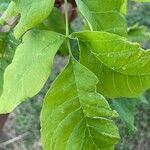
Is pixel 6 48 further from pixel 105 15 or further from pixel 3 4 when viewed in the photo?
pixel 105 15

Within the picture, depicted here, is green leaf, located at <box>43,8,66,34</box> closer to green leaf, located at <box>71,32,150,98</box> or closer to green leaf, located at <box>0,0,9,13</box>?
green leaf, located at <box>0,0,9,13</box>

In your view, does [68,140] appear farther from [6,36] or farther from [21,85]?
[6,36]

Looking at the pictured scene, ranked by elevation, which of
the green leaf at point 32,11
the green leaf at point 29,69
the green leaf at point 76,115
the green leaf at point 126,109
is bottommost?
the green leaf at point 126,109

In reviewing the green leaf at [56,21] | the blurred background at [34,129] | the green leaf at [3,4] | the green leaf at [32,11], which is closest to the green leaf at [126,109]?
the green leaf at [56,21]

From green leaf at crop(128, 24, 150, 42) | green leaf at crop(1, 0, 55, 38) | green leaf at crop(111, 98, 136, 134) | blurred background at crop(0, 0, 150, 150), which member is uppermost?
green leaf at crop(1, 0, 55, 38)

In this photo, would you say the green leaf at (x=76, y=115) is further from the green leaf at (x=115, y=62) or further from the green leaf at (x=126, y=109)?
the green leaf at (x=126, y=109)

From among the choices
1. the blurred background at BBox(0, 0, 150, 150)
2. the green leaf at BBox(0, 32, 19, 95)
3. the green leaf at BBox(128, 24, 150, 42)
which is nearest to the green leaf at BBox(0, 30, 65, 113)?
the green leaf at BBox(0, 32, 19, 95)

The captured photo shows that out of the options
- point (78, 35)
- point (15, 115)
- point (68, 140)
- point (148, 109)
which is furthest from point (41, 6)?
point (148, 109)
